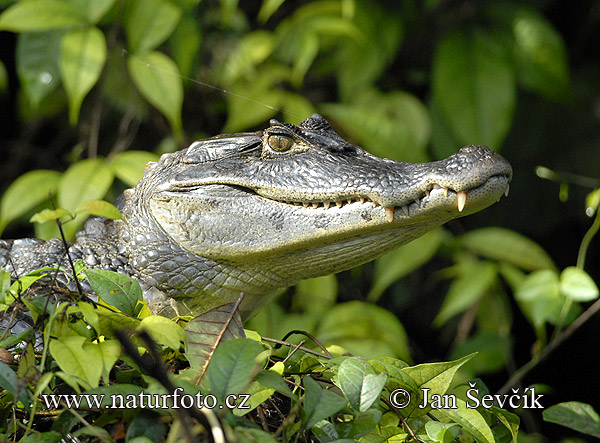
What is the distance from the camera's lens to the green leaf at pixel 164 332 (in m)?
0.71

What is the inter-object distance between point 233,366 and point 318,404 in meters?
0.10

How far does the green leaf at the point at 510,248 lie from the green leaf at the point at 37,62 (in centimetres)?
137

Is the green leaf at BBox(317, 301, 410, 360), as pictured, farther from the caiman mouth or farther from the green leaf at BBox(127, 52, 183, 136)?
the caiman mouth

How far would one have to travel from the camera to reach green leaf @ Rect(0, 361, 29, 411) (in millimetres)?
680

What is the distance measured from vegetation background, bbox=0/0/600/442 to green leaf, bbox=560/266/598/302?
124 millimetres

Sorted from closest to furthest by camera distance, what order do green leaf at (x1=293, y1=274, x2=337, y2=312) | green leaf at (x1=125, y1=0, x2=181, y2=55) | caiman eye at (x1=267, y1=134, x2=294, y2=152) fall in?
caiman eye at (x1=267, y1=134, x2=294, y2=152)
green leaf at (x1=125, y1=0, x2=181, y2=55)
green leaf at (x1=293, y1=274, x2=337, y2=312)

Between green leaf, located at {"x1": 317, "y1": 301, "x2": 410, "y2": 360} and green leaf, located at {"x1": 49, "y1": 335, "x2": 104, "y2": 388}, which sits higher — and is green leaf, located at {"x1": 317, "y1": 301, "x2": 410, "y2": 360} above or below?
below

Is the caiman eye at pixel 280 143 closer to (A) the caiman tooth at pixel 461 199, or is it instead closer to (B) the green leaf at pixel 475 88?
(A) the caiman tooth at pixel 461 199

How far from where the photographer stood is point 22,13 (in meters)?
1.65

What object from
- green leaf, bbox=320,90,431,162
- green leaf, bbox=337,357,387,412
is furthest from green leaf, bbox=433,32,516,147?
green leaf, bbox=337,357,387,412

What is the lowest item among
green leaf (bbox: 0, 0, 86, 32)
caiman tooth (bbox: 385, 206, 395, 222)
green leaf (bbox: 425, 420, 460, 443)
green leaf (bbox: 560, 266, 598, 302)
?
green leaf (bbox: 560, 266, 598, 302)

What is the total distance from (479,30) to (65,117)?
160 cm

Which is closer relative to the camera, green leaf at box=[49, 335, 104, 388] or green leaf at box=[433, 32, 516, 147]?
green leaf at box=[49, 335, 104, 388]

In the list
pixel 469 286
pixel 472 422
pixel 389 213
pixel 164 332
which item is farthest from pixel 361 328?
pixel 164 332
